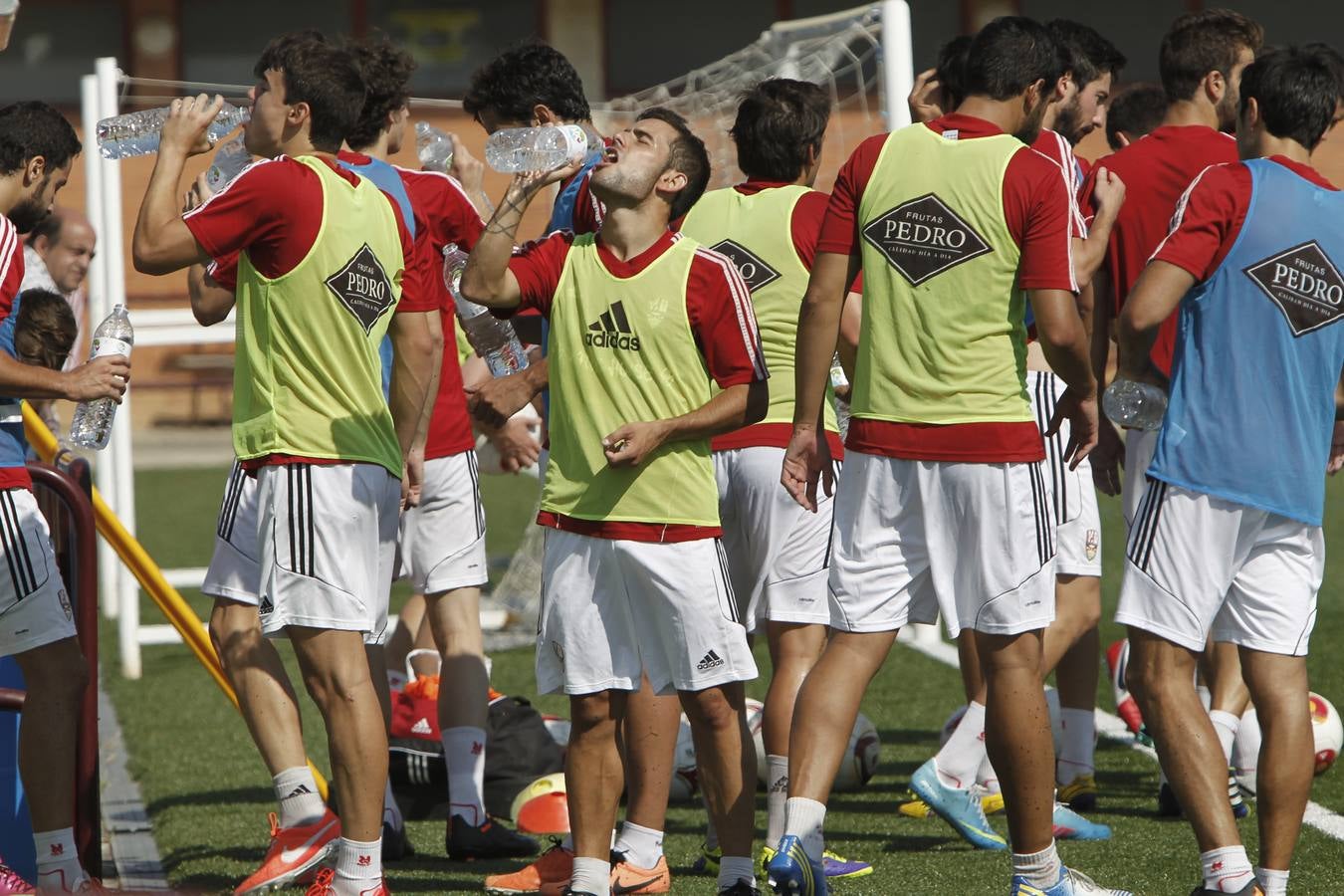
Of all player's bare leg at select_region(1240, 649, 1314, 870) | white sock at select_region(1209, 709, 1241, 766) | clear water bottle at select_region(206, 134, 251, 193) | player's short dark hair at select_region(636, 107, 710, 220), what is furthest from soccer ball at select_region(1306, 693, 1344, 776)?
clear water bottle at select_region(206, 134, 251, 193)

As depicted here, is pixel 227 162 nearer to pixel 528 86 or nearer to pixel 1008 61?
pixel 528 86

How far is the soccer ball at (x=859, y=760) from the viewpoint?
20.7 feet

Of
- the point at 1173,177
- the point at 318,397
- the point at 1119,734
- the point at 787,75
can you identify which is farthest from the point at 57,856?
the point at 787,75

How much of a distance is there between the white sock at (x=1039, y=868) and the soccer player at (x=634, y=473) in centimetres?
67

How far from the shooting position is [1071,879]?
4484mm

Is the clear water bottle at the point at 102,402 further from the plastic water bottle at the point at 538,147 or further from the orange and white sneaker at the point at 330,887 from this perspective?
the orange and white sneaker at the point at 330,887

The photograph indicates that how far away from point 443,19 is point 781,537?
22721mm

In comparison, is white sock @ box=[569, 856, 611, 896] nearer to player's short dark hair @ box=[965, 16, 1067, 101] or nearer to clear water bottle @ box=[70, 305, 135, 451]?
clear water bottle @ box=[70, 305, 135, 451]

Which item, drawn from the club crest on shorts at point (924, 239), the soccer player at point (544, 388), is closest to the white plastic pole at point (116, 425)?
the soccer player at point (544, 388)

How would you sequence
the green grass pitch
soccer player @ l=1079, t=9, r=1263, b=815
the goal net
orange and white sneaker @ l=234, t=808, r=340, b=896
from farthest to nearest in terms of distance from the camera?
1. the goal net
2. soccer player @ l=1079, t=9, r=1263, b=815
3. the green grass pitch
4. orange and white sneaker @ l=234, t=808, r=340, b=896

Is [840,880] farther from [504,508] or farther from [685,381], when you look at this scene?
[504,508]

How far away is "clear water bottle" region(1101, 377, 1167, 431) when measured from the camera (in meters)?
4.58

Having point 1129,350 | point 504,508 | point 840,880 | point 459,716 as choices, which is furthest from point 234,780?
point 504,508

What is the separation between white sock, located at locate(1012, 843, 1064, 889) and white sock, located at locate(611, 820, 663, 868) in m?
0.94
